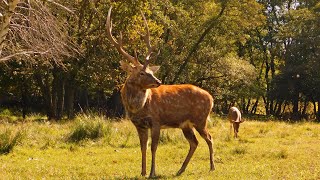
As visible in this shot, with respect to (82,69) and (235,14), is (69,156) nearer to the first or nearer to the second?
(82,69)

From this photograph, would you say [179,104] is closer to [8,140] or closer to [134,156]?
[134,156]

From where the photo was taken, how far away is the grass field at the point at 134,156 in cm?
927

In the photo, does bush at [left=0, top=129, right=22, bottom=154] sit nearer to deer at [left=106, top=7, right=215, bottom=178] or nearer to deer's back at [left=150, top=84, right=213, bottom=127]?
deer at [left=106, top=7, right=215, bottom=178]

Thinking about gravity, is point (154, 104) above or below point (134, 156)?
above

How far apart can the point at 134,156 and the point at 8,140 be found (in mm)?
3424

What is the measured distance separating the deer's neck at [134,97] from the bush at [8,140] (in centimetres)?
512

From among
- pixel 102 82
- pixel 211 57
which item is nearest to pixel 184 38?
pixel 211 57

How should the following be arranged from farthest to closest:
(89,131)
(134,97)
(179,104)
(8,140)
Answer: (89,131)
(8,140)
(179,104)
(134,97)

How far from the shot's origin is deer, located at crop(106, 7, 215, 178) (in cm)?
868

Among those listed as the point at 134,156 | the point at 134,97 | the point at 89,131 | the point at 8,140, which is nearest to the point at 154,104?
the point at 134,97

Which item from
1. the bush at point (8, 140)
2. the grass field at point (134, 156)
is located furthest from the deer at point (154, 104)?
the bush at point (8, 140)

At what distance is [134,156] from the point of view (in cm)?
1209

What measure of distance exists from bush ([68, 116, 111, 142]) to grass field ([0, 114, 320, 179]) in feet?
0.11

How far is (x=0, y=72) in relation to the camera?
26172 millimetres
